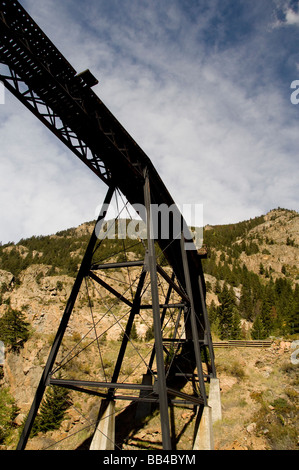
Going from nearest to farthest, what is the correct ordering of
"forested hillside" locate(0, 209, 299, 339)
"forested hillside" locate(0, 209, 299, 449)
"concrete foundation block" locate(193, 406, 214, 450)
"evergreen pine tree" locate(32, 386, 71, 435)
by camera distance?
"concrete foundation block" locate(193, 406, 214, 450) → "evergreen pine tree" locate(32, 386, 71, 435) → "forested hillside" locate(0, 209, 299, 449) → "forested hillside" locate(0, 209, 299, 339)

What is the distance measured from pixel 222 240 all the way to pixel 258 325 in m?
95.0

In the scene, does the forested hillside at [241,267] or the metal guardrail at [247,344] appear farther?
the forested hillside at [241,267]

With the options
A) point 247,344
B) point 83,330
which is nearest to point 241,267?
point 83,330

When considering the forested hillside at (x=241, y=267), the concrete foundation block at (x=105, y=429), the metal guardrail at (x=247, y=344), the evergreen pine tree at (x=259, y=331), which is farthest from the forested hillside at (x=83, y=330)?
the concrete foundation block at (x=105, y=429)

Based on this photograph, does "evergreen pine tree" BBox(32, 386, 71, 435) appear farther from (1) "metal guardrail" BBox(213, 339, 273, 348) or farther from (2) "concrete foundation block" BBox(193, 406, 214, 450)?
(1) "metal guardrail" BBox(213, 339, 273, 348)

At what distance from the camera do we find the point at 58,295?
1438 inches

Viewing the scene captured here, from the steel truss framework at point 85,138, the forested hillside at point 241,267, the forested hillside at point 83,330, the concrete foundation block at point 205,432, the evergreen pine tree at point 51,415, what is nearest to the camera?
the steel truss framework at point 85,138

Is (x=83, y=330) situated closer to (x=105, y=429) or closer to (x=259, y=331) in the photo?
(x=259, y=331)

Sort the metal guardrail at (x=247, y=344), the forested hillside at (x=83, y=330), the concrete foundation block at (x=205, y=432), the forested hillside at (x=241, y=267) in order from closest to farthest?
the concrete foundation block at (x=205, y=432), the forested hillside at (x=83, y=330), the metal guardrail at (x=247, y=344), the forested hillside at (x=241, y=267)

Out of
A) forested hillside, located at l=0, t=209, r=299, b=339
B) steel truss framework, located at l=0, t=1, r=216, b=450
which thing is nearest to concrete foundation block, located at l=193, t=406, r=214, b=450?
steel truss framework, located at l=0, t=1, r=216, b=450

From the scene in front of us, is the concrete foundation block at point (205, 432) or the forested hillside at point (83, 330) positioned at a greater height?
the forested hillside at point (83, 330)

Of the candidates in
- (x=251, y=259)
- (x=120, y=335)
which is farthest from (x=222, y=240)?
(x=120, y=335)

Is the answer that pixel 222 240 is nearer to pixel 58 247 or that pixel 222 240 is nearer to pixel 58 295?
pixel 58 247

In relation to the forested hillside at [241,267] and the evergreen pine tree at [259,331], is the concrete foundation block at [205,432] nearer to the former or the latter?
the forested hillside at [241,267]
